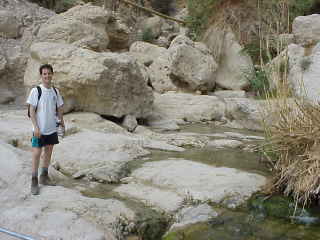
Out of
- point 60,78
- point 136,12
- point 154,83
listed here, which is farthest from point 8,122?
point 136,12

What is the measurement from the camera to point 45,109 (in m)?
3.40

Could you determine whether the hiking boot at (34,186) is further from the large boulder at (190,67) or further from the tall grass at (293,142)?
the large boulder at (190,67)

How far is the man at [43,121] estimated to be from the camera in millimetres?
3355

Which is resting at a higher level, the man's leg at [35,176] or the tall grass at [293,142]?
the tall grass at [293,142]

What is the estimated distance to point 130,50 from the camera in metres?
10.5

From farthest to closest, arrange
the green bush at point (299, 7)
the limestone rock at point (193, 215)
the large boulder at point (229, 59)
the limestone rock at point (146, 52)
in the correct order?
the limestone rock at point (146, 52)
the green bush at point (299, 7)
the large boulder at point (229, 59)
the limestone rock at point (193, 215)

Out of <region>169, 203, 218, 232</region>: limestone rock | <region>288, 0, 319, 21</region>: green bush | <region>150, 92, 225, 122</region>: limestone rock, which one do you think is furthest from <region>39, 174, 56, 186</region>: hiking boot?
<region>288, 0, 319, 21</region>: green bush

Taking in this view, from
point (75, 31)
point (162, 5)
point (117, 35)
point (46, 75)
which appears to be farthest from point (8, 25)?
point (162, 5)

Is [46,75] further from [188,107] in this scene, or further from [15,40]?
[15,40]

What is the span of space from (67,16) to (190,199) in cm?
571

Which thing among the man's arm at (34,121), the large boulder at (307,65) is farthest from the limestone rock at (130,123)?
the man's arm at (34,121)

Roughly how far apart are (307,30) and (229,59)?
1.91m

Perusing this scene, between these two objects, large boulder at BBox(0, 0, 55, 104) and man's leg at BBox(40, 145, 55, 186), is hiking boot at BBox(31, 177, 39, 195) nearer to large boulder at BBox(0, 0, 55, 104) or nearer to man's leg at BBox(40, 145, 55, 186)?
man's leg at BBox(40, 145, 55, 186)

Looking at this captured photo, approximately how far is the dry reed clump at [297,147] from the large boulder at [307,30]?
479 cm
